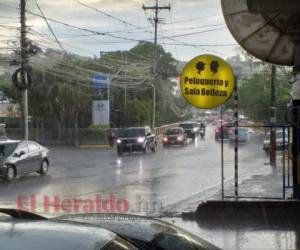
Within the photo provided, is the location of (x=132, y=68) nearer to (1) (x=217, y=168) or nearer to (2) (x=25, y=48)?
(2) (x=25, y=48)

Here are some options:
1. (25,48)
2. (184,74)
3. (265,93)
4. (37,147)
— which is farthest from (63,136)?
(184,74)

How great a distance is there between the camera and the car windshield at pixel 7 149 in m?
23.1

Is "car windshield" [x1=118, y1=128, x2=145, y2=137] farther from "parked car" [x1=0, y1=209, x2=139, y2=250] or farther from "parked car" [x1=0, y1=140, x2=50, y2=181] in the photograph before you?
"parked car" [x1=0, y1=209, x2=139, y2=250]

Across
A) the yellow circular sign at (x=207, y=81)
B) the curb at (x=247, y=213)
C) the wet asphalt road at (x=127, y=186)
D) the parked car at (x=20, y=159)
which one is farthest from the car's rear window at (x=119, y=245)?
the parked car at (x=20, y=159)

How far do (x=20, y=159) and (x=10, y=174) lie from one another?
2.91 feet

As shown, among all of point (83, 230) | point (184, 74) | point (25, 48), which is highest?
point (25, 48)

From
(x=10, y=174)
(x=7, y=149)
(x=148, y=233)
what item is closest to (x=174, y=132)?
(x=7, y=149)

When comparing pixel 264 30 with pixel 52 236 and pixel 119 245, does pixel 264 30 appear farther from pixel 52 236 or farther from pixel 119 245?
pixel 52 236

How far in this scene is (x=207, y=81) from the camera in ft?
39.5

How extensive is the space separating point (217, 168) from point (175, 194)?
10290 mm

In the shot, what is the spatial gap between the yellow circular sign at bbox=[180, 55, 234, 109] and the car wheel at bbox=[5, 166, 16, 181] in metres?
11.6

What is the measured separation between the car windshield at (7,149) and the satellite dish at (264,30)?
462 inches

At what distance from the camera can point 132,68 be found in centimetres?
7512

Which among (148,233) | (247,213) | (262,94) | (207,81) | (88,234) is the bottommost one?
(247,213)
